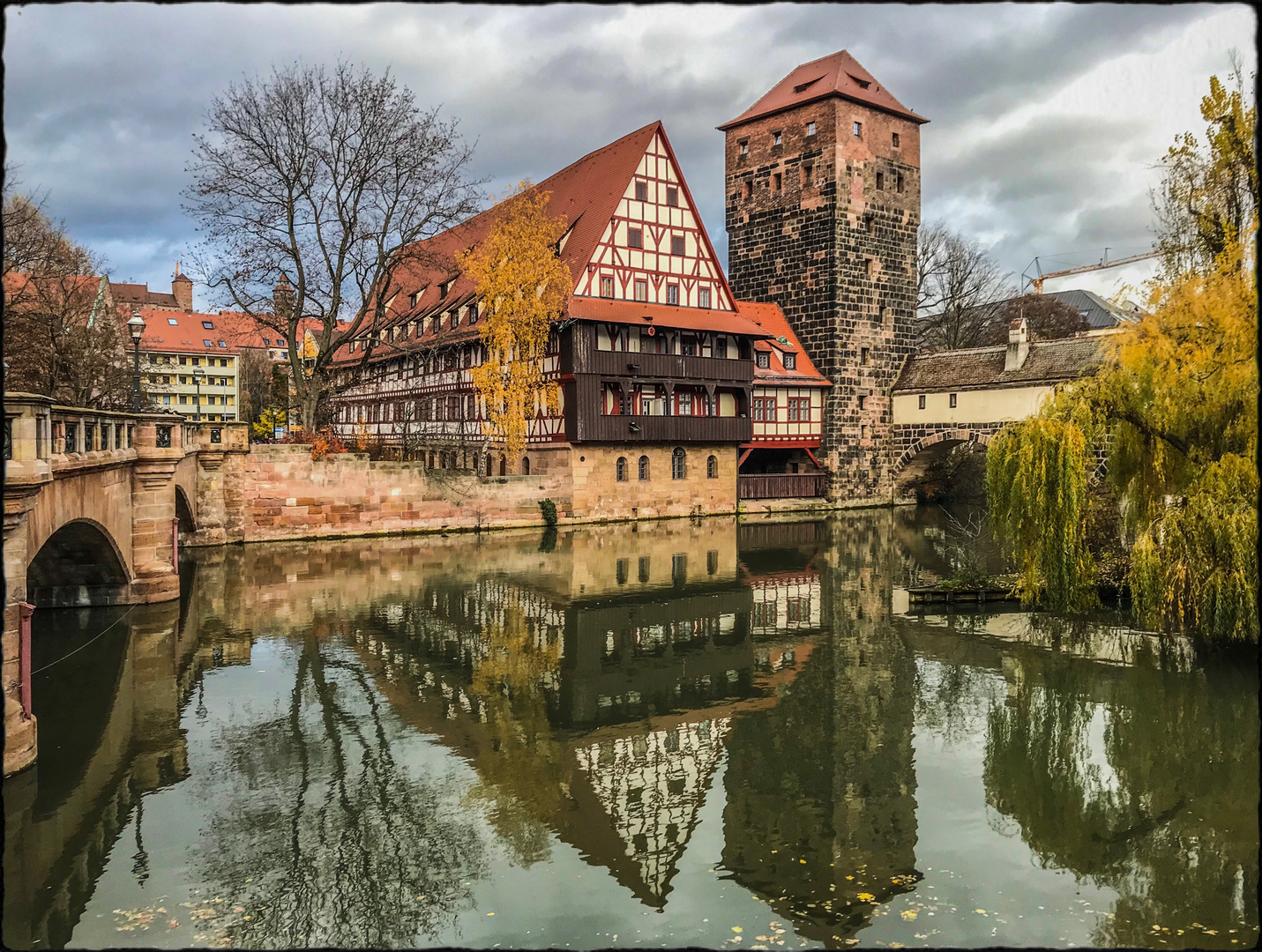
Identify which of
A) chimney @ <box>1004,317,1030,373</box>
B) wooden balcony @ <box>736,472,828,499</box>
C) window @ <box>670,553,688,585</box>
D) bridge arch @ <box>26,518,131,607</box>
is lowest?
window @ <box>670,553,688,585</box>

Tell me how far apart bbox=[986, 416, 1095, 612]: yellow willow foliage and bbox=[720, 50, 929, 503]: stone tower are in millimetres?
26429

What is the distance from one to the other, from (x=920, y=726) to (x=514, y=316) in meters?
24.5

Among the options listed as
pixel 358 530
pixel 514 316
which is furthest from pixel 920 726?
pixel 514 316

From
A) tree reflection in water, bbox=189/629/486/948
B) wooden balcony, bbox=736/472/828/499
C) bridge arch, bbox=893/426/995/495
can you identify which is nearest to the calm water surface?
tree reflection in water, bbox=189/629/486/948

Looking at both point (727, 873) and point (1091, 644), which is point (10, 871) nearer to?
point (727, 873)

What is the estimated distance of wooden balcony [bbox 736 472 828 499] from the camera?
39.3 metres

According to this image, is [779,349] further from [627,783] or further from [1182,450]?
[627,783]

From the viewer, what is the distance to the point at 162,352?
78125 mm

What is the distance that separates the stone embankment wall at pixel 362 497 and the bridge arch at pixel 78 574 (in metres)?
9.63

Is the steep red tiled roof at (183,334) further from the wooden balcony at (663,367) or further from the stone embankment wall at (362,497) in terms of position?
the stone embankment wall at (362,497)

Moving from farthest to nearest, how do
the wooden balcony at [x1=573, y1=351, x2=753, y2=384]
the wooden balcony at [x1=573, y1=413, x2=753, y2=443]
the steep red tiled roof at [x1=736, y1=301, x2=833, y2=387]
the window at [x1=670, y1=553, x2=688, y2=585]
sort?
the steep red tiled roof at [x1=736, y1=301, x2=833, y2=387]
the wooden balcony at [x1=573, y1=413, x2=753, y2=443]
the wooden balcony at [x1=573, y1=351, x2=753, y2=384]
the window at [x1=670, y1=553, x2=688, y2=585]

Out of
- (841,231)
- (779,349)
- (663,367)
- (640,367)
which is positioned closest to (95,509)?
(640,367)

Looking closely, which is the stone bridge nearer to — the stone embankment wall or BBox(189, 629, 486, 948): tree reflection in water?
Answer: the stone embankment wall

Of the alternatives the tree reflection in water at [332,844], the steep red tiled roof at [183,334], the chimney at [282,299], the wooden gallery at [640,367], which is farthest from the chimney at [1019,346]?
the steep red tiled roof at [183,334]
